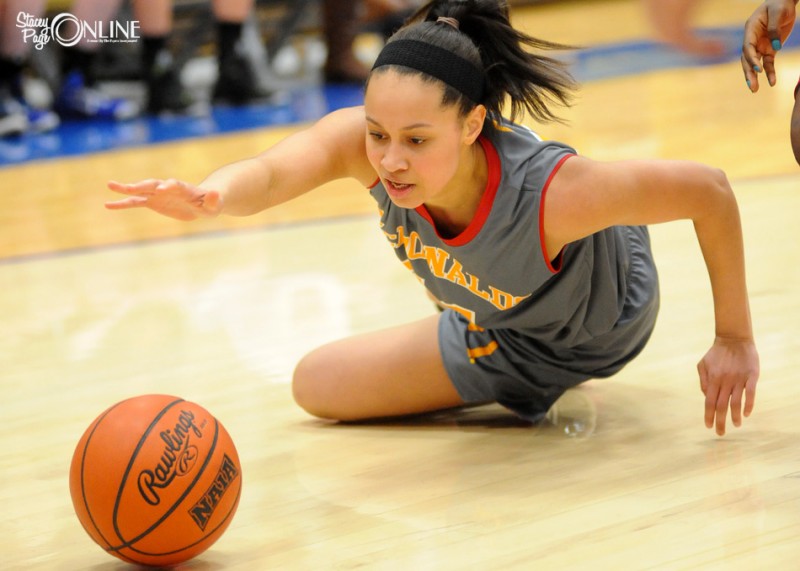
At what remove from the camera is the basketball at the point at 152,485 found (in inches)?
79.2

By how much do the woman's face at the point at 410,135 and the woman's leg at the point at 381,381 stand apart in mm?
649

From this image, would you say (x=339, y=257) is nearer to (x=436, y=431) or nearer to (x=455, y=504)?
(x=436, y=431)

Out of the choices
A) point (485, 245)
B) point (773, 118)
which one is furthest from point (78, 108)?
point (485, 245)

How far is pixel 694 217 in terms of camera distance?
236 cm

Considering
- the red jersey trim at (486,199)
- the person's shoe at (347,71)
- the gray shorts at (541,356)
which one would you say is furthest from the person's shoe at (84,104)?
the red jersey trim at (486,199)

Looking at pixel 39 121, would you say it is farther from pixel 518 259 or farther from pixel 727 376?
pixel 727 376

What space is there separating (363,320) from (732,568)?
1842 millimetres

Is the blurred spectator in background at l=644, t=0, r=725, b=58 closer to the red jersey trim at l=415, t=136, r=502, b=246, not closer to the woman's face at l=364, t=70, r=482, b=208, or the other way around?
the red jersey trim at l=415, t=136, r=502, b=246

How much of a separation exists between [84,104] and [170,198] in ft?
17.7

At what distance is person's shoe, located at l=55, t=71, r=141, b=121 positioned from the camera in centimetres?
714

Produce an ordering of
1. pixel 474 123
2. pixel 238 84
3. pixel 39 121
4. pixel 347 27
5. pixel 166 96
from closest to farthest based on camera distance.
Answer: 1. pixel 474 123
2. pixel 39 121
3. pixel 166 96
4. pixel 238 84
5. pixel 347 27

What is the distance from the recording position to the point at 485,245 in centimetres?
244

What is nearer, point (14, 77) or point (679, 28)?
point (14, 77)

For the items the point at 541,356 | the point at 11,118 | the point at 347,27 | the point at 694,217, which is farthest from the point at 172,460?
the point at 347,27
